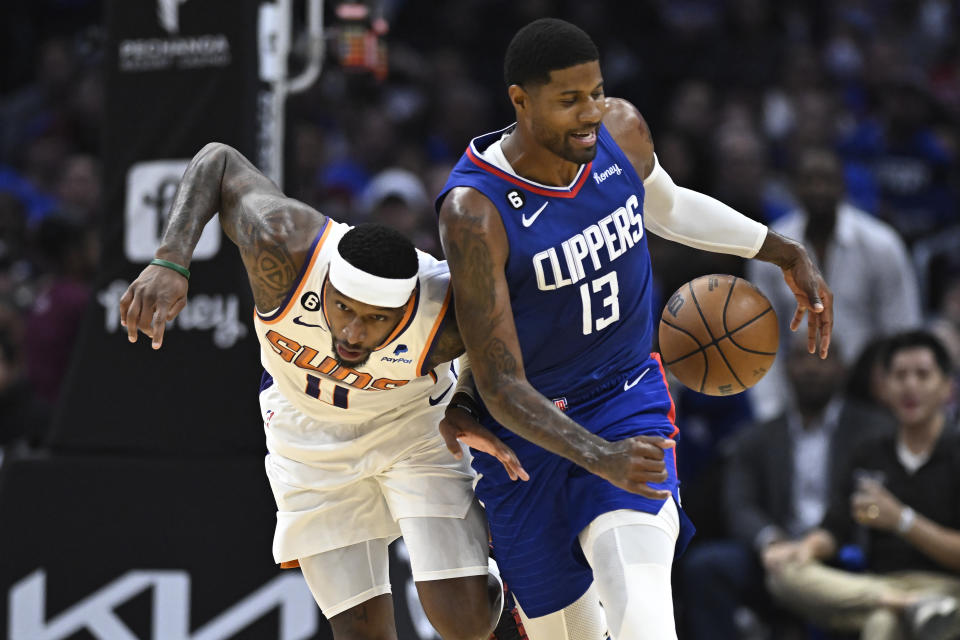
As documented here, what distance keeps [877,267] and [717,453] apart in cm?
137

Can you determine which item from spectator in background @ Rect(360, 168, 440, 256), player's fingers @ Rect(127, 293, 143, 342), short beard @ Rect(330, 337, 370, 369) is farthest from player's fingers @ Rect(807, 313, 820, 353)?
spectator in background @ Rect(360, 168, 440, 256)

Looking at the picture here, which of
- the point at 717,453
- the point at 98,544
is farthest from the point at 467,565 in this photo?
the point at 717,453

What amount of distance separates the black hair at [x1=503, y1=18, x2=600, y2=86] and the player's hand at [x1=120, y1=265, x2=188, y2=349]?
3.87ft

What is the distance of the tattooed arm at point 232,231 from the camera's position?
3.86 m

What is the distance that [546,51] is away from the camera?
12.9ft

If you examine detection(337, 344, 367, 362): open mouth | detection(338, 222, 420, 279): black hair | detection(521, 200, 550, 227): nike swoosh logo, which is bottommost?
detection(337, 344, 367, 362): open mouth

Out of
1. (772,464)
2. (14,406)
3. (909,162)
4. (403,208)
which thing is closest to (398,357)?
(772,464)

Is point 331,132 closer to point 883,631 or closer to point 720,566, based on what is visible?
point 720,566

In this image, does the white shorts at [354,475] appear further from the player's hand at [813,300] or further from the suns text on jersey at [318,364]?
the player's hand at [813,300]

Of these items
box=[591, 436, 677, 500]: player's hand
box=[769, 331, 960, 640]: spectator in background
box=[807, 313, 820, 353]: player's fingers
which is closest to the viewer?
box=[591, 436, 677, 500]: player's hand

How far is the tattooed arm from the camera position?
12.7 ft

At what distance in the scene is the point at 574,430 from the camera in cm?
376

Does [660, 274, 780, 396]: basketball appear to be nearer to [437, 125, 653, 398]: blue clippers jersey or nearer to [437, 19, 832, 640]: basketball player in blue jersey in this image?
[437, 19, 832, 640]: basketball player in blue jersey


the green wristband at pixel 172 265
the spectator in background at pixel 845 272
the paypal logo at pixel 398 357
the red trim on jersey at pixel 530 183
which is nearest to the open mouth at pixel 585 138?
the red trim on jersey at pixel 530 183
